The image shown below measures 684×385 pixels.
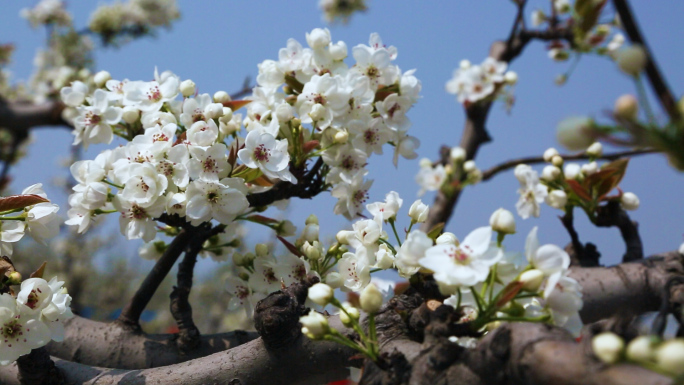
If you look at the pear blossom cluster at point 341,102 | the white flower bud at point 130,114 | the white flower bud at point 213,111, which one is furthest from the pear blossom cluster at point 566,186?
the white flower bud at point 130,114

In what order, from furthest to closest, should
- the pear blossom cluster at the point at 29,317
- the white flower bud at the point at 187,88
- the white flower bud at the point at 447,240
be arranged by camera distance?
the white flower bud at the point at 187,88
the pear blossom cluster at the point at 29,317
the white flower bud at the point at 447,240

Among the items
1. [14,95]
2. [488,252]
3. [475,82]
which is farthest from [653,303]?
[14,95]

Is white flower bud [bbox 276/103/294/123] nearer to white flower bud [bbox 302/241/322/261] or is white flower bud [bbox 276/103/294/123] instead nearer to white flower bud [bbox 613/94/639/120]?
white flower bud [bbox 302/241/322/261]

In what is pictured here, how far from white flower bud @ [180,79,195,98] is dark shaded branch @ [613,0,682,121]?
104 cm

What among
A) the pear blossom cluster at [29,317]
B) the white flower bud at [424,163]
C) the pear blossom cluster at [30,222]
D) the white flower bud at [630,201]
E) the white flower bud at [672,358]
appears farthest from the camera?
the white flower bud at [424,163]

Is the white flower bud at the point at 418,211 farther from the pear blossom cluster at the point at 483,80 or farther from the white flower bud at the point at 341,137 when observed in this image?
the pear blossom cluster at the point at 483,80

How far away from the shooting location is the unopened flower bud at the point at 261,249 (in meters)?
1.35

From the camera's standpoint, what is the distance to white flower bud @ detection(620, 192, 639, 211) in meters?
1.44

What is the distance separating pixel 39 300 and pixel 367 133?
79 cm

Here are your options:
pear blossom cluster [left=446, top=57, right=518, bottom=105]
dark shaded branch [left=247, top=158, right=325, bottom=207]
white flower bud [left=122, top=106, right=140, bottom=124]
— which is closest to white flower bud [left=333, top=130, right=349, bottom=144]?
dark shaded branch [left=247, top=158, right=325, bottom=207]

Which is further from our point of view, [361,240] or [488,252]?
[361,240]

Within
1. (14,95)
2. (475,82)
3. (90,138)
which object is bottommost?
(90,138)

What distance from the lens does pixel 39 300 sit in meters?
1.03

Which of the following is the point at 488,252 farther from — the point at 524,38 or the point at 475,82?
the point at 524,38
